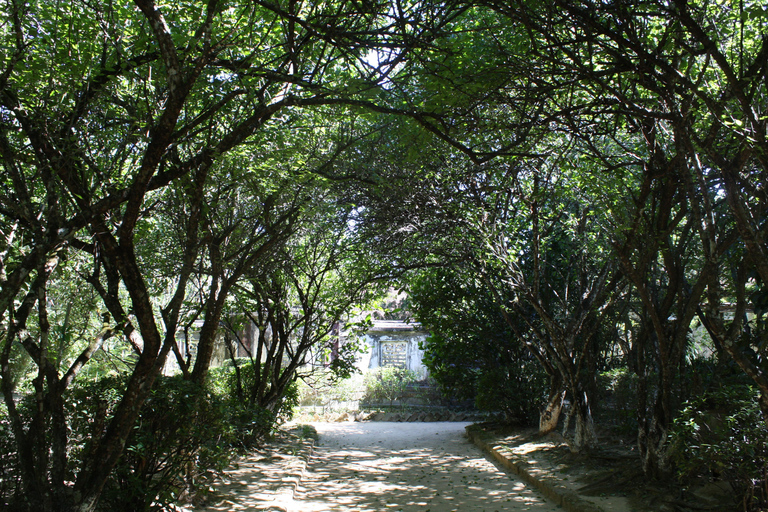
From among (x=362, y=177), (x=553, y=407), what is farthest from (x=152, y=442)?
(x=553, y=407)

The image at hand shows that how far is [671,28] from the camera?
4.11m

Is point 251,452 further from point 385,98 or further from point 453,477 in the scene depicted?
point 385,98

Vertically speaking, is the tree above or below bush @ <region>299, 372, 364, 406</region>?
above

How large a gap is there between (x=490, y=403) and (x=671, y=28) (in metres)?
7.46

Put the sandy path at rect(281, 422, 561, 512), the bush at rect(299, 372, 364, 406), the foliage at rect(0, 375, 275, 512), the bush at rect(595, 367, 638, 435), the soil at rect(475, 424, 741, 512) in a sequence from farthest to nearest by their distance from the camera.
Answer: the bush at rect(299, 372, 364, 406), the bush at rect(595, 367, 638, 435), the sandy path at rect(281, 422, 561, 512), the soil at rect(475, 424, 741, 512), the foliage at rect(0, 375, 275, 512)

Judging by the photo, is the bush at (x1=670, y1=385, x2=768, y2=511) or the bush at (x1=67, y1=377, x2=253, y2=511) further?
the bush at (x1=67, y1=377, x2=253, y2=511)

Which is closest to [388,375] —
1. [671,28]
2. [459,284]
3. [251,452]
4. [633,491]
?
[459,284]

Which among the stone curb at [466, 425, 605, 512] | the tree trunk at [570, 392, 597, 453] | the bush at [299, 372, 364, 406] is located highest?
the bush at [299, 372, 364, 406]

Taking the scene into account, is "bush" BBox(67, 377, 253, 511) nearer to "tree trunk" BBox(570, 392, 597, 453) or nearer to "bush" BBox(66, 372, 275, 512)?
"bush" BBox(66, 372, 275, 512)

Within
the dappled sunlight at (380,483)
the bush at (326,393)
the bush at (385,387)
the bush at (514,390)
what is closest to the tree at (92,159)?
the dappled sunlight at (380,483)

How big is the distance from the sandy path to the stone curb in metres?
0.13

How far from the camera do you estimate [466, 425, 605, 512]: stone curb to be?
17.4 ft

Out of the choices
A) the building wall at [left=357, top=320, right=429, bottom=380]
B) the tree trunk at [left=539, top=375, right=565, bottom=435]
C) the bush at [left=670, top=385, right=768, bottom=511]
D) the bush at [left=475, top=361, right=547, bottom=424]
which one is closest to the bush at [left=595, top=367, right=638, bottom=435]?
the tree trunk at [left=539, top=375, right=565, bottom=435]

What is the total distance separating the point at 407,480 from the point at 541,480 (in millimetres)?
1718
